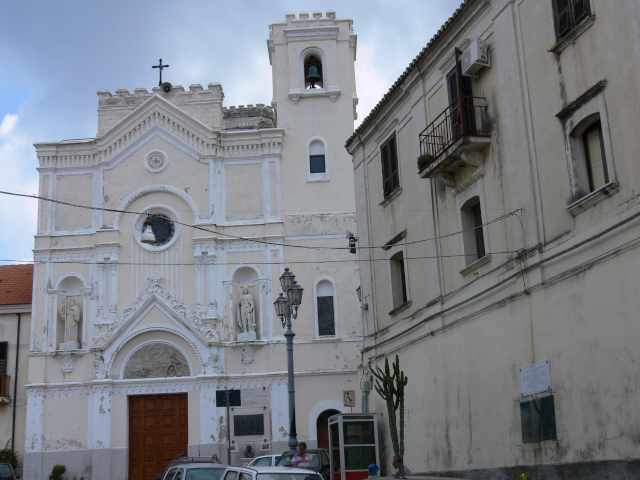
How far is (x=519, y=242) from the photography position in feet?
52.1

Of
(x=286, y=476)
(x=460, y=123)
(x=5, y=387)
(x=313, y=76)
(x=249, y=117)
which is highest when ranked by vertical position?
(x=313, y=76)

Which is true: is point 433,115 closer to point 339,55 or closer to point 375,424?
point 375,424

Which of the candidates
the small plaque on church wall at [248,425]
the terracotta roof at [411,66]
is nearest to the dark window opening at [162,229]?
the small plaque on church wall at [248,425]

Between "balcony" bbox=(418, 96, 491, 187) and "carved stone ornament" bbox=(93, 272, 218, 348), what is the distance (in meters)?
17.1

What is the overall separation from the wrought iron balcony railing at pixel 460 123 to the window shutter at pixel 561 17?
9.72ft

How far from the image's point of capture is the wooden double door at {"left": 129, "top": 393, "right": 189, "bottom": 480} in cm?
3338

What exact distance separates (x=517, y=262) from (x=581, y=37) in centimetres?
423

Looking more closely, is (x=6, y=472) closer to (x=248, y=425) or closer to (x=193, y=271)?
(x=248, y=425)

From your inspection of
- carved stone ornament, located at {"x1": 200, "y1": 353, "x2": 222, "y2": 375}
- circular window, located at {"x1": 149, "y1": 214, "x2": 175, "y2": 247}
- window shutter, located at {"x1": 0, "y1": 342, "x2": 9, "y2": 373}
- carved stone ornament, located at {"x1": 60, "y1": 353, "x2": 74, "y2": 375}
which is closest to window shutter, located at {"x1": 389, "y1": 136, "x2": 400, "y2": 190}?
carved stone ornament, located at {"x1": 200, "y1": 353, "x2": 222, "y2": 375}

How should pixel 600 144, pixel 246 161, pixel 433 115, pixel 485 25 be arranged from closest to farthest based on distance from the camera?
pixel 600 144 < pixel 485 25 < pixel 433 115 < pixel 246 161

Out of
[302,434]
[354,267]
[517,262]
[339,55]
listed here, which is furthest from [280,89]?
[517,262]

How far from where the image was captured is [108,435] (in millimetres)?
33312

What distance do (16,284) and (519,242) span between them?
29.1 meters

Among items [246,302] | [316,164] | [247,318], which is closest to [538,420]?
[247,318]
